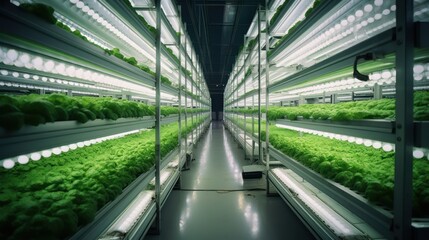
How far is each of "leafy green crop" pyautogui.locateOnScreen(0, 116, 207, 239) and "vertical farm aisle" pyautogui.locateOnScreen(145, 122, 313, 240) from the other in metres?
0.98

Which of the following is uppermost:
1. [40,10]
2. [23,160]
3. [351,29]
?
[351,29]

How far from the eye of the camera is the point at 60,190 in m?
1.59

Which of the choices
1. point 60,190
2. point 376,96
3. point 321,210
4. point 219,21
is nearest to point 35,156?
point 60,190

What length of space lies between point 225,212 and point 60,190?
227 centimetres

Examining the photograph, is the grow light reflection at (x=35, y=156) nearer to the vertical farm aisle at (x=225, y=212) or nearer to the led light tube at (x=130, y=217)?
the led light tube at (x=130, y=217)

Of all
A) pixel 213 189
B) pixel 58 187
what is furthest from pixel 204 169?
pixel 58 187

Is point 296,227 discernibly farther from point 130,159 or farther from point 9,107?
point 9,107

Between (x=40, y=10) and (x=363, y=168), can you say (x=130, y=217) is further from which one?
(x=363, y=168)

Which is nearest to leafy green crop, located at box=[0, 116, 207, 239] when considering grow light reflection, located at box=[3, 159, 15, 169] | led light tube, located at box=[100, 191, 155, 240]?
grow light reflection, located at box=[3, 159, 15, 169]

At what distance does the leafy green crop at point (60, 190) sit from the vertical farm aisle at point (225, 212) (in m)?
0.98

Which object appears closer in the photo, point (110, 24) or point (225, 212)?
point (110, 24)

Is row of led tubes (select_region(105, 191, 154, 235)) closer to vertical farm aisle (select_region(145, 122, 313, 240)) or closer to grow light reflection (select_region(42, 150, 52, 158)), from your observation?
vertical farm aisle (select_region(145, 122, 313, 240))

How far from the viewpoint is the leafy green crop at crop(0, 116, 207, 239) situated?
1136mm

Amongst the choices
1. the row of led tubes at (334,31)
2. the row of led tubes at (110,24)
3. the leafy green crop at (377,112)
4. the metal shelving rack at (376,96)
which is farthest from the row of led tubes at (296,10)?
the row of led tubes at (110,24)
